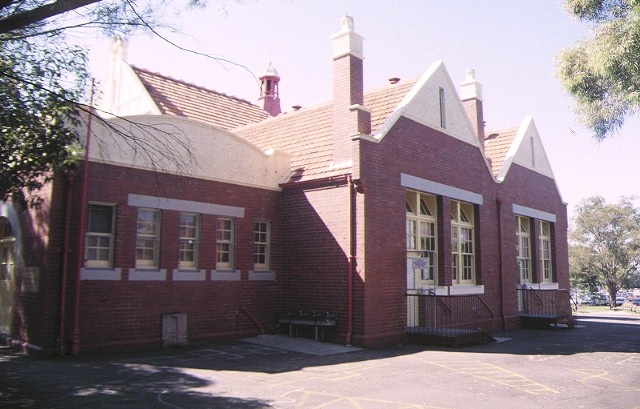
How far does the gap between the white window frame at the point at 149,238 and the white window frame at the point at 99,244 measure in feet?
2.05

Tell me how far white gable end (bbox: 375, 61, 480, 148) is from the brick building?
0.06 meters

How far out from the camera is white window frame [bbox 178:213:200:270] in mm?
13727

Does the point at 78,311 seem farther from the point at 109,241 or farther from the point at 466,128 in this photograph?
the point at 466,128

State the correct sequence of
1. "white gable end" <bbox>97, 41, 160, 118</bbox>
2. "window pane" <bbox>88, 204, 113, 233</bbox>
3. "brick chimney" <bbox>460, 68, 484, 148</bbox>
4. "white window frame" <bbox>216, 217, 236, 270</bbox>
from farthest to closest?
"brick chimney" <bbox>460, 68, 484, 148</bbox>, "white gable end" <bbox>97, 41, 160, 118</bbox>, "white window frame" <bbox>216, 217, 236, 270</bbox>, "window pane" <bbox>88, 204, 113, 233</bbox>

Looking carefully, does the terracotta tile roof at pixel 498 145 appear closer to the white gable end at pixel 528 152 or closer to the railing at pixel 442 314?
the white gable end at pixel 528 152

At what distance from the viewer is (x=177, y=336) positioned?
13.1 m

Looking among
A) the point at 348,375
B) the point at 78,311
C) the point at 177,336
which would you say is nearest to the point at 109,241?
the point at 78,311

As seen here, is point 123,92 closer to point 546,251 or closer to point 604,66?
point 604,66

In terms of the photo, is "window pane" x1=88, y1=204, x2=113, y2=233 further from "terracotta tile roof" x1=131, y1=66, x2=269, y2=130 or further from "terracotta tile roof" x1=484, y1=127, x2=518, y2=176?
"terracotta tile roof" x1=484, y1=127, x2=518, y2=176

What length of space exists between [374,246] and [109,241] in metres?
6.45

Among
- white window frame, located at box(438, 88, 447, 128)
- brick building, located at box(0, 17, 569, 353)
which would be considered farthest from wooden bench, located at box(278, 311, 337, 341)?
white window frame, located at box(438, 88, 447, 128)

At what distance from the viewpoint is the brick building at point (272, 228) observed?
11.8 m

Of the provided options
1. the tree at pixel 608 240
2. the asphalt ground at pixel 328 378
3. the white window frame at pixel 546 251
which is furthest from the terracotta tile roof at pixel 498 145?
the tree at pixel 608 240

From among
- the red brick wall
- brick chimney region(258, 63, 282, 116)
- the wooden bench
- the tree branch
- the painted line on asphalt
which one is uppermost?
brick chimney region(258, 63, 282, 116)
